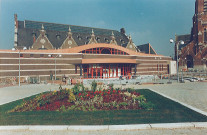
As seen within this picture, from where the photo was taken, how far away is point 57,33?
47.2 m

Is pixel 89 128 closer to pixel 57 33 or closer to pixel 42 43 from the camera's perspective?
pixel 42 43

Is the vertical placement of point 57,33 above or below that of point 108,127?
above

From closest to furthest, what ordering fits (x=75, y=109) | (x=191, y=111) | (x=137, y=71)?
(x=191, y=111)
(x=75, y=109)
(x=137, y=71)

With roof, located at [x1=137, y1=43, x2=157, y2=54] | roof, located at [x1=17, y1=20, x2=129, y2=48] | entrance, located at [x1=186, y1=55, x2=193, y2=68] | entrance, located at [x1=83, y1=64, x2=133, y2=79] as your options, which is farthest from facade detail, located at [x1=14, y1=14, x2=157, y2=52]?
entrance, located at [x1=186, y1=55, x2=193, y2=68]

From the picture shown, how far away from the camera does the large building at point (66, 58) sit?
2911 cm

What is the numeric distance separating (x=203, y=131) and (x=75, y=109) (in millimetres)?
6027

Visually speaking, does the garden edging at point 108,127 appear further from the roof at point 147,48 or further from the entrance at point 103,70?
the roof at point 147,48

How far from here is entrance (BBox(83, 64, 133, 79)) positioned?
35.1m

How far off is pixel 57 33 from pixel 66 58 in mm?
18617

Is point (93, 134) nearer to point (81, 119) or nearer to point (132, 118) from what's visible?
point (81, 119)

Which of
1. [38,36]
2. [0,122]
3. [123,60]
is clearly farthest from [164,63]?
[0,122]

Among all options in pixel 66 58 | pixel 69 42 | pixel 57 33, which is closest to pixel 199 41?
pixel 69 42

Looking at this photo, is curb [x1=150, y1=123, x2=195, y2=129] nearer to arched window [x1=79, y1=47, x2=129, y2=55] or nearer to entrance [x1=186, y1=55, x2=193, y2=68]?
arched window [x1=79, y1=47, x2=129, y2=55]

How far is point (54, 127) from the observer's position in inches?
223
